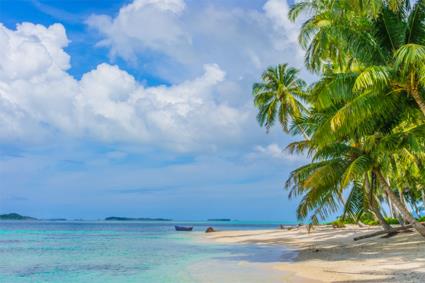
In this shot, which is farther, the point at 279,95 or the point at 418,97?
the point at 279,95

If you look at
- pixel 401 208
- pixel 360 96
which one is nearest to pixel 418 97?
pixel 360 96

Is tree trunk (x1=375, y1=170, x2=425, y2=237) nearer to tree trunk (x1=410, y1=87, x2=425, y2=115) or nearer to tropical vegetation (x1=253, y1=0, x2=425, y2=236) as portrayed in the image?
tropical vegetation (x1=253, y1=0, x2=425, y2=236)

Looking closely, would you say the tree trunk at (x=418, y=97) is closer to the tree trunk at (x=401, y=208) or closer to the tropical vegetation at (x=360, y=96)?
the tropical vegetation at (x=360, y=96)

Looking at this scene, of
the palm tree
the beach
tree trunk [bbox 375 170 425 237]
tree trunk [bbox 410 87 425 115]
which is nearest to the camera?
the beach

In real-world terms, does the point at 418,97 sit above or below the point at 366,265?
above

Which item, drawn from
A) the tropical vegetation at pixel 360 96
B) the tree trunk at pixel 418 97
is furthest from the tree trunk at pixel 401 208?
the tree trunk at pixel 418 97

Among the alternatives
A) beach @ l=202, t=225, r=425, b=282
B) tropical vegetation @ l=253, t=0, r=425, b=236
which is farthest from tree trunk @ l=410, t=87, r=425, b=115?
beach @ l=202, t=225, r=425, b=282

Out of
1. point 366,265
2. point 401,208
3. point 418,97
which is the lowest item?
point 366,265

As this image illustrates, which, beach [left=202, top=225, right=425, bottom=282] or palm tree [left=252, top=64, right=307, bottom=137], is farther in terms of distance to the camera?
palm tree [left=252, top=64, right=307, bottom=137]

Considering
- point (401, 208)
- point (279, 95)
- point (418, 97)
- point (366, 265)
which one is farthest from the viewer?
point (279, 95)

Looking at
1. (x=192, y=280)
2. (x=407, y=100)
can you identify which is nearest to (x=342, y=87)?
(x=407, y=100)

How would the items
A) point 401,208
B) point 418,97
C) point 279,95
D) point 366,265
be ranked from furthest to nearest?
1. point 279,95
2. point 401,208
3. point 366,265
4. point 418,97

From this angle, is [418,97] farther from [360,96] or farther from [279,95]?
[279,95]

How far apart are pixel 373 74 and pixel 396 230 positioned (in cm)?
1108
